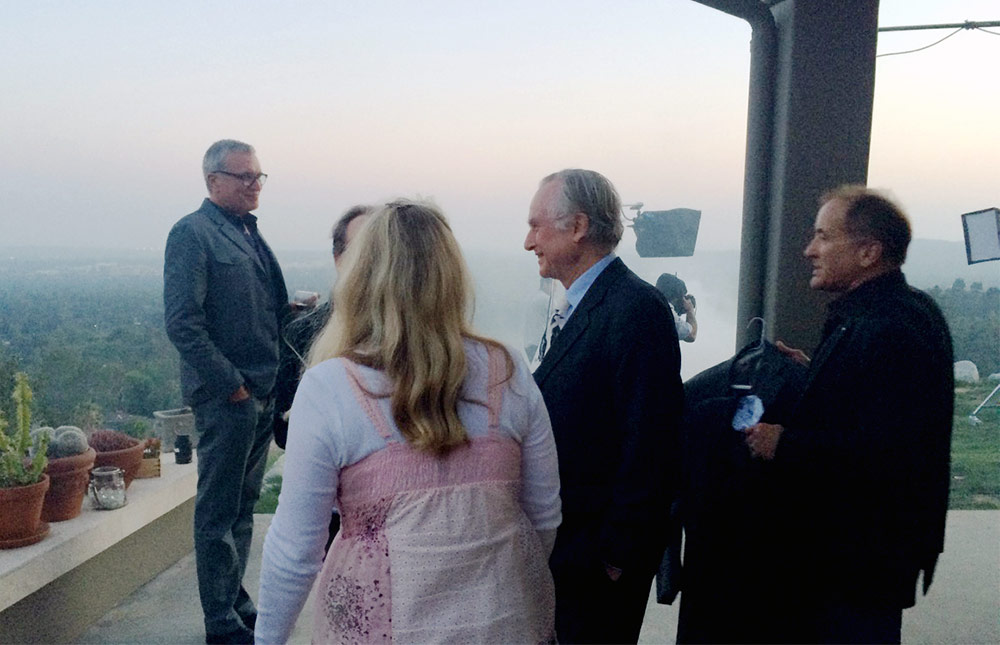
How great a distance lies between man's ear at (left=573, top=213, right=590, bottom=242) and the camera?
1872mm

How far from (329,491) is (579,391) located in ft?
2.46

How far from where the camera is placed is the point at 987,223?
3232 millimetres

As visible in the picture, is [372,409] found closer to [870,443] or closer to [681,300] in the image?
[870,443]

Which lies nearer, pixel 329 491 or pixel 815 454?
pixel 329 491

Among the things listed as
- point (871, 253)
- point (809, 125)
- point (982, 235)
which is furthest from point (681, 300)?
point (871, 253)

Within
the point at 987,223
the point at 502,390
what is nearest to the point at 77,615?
the point at 502,390

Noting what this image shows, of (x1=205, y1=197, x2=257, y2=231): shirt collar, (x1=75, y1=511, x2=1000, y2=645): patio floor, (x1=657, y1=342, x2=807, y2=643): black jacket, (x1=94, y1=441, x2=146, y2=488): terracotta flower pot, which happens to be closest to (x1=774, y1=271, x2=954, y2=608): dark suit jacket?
(x1=657, y1=342, x2=807, y2=643): black jacket

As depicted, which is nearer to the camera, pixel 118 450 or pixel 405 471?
→ pixel 405 471

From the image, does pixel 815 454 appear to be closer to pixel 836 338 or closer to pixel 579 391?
pixel 836 338

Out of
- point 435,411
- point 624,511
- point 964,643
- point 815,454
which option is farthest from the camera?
point 964,643

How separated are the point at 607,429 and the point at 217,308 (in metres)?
1.65

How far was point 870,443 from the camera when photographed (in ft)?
5.84

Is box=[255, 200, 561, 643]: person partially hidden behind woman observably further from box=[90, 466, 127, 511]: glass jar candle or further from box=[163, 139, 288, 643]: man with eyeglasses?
box=[90, 466, 127, 511]: glass jar candle

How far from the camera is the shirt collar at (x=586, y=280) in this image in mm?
1902
